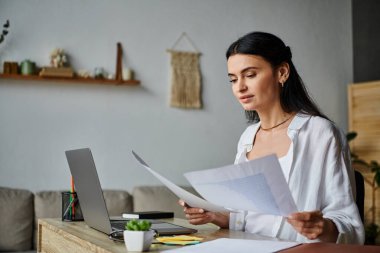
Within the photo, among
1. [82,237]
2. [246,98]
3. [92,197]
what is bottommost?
[82,237]

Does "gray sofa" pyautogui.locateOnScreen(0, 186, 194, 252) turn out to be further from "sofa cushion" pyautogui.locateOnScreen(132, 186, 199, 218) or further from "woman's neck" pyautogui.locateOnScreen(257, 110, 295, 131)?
"woman's neck" pyautogui.locateOnScreen(257, 110, 295, 131)

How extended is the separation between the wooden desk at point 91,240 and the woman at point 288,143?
0.41 ft

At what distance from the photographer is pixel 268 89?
6.28ft

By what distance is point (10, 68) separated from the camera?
406 centimetres

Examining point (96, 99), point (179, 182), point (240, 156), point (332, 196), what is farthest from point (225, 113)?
point (332, 196)

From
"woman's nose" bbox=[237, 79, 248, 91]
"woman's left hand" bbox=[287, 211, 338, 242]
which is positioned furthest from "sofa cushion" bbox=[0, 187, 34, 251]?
"woman's left hand" bbox=[287, 211, 338, 242]

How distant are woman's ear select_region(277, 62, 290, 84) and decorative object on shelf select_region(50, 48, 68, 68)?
2.56 metres

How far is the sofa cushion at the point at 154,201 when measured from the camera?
417 cm

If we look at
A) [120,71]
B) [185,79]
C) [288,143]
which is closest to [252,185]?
[288,143]

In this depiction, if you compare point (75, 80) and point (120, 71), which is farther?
point (120, 71)

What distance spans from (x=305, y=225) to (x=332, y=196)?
333 mm

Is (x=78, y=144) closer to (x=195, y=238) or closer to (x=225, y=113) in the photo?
(x=225, y=113)

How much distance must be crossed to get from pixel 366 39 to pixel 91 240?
174 inches

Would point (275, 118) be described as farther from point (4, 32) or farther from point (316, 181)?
point (4, 32)
